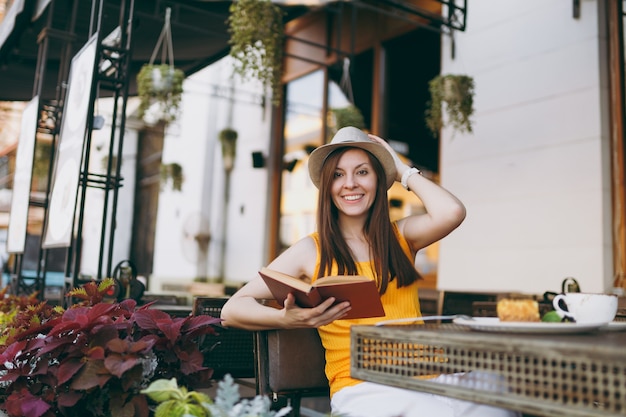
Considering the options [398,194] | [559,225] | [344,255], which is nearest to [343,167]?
[344,255]

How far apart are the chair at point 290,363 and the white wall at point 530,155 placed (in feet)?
11.4

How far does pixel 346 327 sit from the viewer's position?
5.14ft

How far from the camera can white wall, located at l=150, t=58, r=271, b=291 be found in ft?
27.8

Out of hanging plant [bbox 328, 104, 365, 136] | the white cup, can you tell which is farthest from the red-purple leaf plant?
hanging plant [bbox 328, 104, 365, 136]

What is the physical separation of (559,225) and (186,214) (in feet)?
20.4

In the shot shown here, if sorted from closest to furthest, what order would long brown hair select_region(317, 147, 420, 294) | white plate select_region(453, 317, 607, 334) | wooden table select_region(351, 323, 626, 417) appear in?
wooden table select_region(351, 323, 626, 417) → white plate select_region(453, 317, 607, 334) → long brown hair select_region(317, 147, 420, 294)

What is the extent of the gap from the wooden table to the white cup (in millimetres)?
34

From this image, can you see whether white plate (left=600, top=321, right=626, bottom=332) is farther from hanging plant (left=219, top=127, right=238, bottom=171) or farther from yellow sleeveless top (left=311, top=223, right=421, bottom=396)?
hanging plant (left=219, top=127, right=238, bottom=171)

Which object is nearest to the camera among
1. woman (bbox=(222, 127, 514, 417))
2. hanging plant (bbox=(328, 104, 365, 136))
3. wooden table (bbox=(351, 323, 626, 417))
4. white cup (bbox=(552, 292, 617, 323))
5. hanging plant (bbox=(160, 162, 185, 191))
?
wooden table (bbox=(351, 323, 626, 417))

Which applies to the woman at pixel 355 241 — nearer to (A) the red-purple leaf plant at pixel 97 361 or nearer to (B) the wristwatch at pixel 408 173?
(B) the wristwatch at pixel 408 173

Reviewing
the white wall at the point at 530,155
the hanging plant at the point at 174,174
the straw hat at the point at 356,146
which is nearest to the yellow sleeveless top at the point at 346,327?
the straw hat at the point at 356,146

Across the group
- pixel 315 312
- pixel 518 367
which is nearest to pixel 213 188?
pixel 315 312

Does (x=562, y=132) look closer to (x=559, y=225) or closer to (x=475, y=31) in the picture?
(x=559, y=225)

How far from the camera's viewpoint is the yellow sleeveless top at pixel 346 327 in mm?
1531
